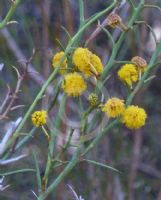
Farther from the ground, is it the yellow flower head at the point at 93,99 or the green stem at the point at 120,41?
the green stem at the point at 120,41

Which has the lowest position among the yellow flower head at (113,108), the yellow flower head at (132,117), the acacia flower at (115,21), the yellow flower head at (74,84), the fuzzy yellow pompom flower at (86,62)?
the yellow flower head at (132,117)

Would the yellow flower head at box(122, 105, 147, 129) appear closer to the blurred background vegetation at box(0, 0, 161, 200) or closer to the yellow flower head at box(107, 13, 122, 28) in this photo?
the yellow flower head at box(107, 13, 122, 28)

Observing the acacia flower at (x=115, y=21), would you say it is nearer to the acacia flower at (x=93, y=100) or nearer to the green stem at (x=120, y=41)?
the green stem at (x=120, y=41)

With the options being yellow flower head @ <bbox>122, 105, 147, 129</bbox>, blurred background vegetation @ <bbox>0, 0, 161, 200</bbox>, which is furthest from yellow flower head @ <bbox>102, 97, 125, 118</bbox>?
blurred background vegetation @ <bbox>0, 0, 161, 200</bbox>

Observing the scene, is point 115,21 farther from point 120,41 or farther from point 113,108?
point 113,108

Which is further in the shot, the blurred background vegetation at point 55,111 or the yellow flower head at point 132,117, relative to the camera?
the blurred background vegetation at point 55,111

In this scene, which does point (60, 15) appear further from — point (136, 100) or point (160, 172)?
point (160, 172)

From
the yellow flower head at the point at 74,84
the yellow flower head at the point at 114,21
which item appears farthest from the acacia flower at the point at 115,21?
the yellow flower head at the point at 74,84
